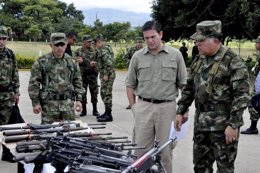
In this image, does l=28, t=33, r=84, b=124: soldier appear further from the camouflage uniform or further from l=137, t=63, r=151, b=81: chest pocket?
the camouflage uniform

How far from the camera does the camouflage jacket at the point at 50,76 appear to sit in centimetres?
537

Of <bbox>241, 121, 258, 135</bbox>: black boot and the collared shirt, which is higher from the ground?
the collared shirt

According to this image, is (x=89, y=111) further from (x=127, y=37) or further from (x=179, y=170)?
(x=127, y=37)

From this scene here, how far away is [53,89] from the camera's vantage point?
17.7 feet

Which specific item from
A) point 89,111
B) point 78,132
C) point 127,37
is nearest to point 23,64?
point 89,111

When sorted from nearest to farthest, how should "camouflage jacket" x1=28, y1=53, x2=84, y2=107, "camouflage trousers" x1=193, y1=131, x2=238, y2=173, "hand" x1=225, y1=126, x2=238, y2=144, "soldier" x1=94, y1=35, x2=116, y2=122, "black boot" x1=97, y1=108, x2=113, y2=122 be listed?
"hand" x1=225, y1=126, x2=238, y2=144
"camouflage trousers" x1=193, y1=131, x2=238, y2=173
"camouflage jacket" x1=28, y1=53, x2=84, y2=107
"black boot" x1=97, y1=108, x2=113, y2=122
"soldier" x1=94, y1=35, x2=116, y2=122

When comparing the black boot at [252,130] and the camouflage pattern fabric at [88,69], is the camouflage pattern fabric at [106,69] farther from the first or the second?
the black boot at [252,130]

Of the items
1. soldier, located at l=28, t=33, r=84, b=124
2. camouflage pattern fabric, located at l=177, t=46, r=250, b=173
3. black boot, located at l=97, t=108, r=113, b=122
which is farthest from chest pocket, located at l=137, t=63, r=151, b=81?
black boot, located at l=97, t=108, r=113, b=122

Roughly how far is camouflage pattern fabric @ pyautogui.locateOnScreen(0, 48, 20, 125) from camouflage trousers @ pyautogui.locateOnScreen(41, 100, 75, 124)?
0.92 metres

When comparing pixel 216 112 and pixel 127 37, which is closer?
pixel 216 112

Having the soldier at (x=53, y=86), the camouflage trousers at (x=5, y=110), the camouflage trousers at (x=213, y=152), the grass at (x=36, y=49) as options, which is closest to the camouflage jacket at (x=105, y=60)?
the camouflage trousers at (x=5, y=110)

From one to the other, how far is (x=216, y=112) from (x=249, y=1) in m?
14.7

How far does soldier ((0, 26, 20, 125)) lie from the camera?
6.09m

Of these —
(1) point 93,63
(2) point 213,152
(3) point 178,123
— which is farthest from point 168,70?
(1) point 93,63
